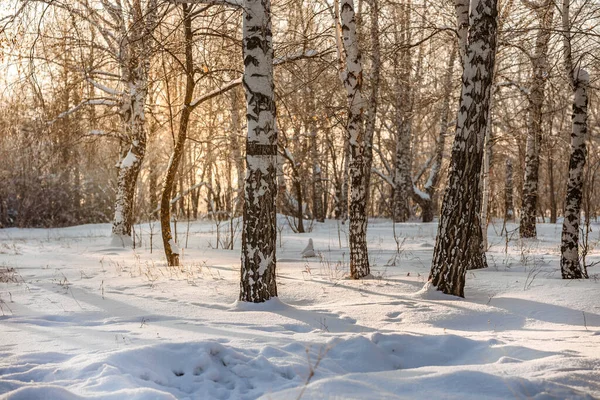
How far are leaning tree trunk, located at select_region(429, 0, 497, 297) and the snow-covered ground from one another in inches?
15.8

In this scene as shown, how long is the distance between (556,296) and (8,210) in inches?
854

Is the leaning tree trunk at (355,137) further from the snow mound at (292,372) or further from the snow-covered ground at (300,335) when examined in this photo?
the snow mound at (292,372)

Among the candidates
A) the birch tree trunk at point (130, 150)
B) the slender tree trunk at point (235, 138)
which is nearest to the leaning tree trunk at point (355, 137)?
the birch tree trunk at point (130, 150)

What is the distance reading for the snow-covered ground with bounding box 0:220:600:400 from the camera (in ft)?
10.3

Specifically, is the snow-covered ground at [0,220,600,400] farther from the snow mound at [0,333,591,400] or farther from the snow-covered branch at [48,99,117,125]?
the snow-covered branch at [48,99,117,125]

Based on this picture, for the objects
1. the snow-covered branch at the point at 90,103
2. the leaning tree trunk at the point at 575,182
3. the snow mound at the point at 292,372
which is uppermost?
the snow-covered branch at the point at 90,103

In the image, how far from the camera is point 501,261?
956 cm

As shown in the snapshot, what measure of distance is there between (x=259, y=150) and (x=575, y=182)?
181 inches

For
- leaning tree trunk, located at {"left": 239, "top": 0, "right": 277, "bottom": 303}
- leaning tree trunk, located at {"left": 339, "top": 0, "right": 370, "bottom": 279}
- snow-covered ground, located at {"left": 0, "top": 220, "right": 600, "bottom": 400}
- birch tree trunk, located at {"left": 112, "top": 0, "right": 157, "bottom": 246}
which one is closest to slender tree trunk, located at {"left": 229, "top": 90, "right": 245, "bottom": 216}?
birch tree trunk, located at {"left": 112, "top": 0, "right": 157, "bottom": 246}

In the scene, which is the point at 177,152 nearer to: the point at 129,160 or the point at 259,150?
the point at 259,150

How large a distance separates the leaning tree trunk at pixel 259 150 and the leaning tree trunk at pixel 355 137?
1886 millimetres

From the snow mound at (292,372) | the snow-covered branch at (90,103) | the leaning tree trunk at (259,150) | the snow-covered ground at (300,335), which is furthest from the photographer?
the snow-covered branch at (90,103)

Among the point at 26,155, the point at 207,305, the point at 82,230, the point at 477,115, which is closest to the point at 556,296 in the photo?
the point at 477,115

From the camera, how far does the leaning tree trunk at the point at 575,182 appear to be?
6.98 metres
